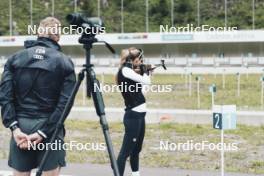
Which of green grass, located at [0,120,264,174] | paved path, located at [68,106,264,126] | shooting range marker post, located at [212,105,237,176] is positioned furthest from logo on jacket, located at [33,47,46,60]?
paved path, located at [68,106,264,126]

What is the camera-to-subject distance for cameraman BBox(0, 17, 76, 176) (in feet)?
15.4

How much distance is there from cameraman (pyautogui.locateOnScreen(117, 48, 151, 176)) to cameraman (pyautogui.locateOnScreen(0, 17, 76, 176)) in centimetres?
216

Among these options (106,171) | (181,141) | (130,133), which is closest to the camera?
(130,133)

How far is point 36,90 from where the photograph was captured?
4734 mm

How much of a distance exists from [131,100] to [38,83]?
241 centimetres

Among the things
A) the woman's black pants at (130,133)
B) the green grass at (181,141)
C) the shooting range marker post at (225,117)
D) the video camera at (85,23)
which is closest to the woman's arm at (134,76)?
the woman's black pants at (130,133)

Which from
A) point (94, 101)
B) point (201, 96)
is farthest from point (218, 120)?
point (201, 96)

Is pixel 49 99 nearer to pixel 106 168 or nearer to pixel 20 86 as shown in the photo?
pixel 20 86

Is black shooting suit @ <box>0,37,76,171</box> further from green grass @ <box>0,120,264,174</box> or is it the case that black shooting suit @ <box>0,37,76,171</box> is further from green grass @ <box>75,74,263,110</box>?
green grass @ <box>75,74,263,110</box>

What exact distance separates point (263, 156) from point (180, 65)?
27.7 meters

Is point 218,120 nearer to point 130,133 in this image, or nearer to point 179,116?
Result: point 130,133

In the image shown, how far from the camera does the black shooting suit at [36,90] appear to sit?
15.4 ft

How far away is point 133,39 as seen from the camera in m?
40.4

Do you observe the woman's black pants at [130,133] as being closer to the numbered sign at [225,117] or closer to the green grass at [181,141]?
the numbered sign at [225,117]
